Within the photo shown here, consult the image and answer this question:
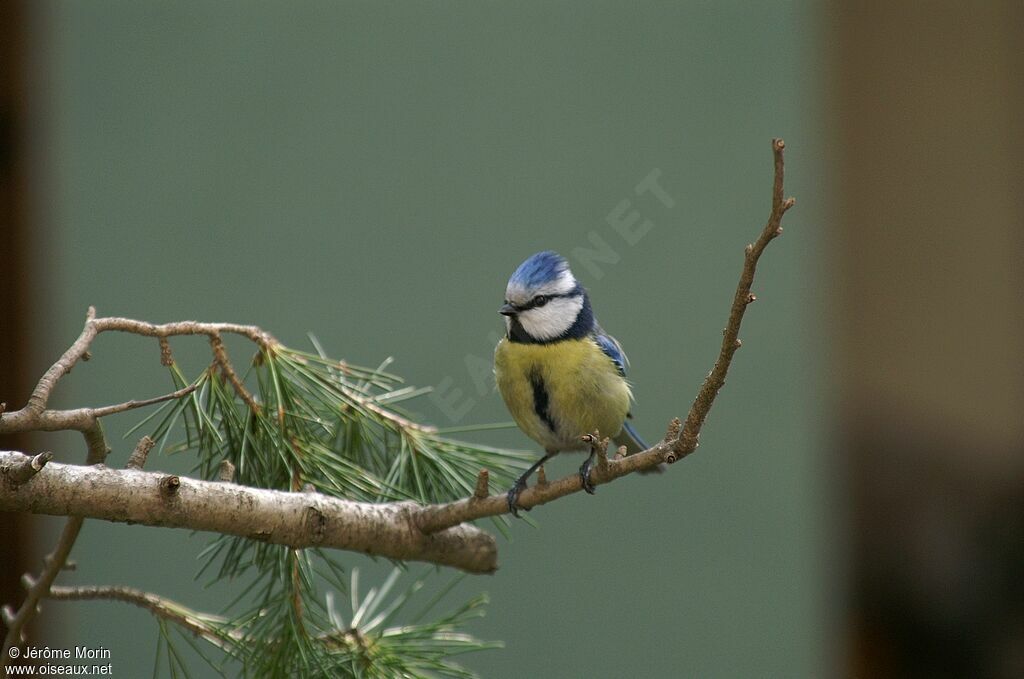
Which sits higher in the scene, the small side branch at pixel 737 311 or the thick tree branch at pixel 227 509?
the small side branch at pixel 737 311

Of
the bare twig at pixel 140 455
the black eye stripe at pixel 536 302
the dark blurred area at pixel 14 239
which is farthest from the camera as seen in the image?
the dark blurred area at pixel 14 239

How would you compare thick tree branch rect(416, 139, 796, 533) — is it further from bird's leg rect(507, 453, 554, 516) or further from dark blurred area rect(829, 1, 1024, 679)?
dark blurred area rect(829, 1, 1024, 679)

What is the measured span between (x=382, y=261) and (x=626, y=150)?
340 mm

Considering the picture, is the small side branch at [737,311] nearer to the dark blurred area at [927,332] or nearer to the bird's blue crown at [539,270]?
the bird's blue crown at [539,270]

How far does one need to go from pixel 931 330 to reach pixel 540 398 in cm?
140

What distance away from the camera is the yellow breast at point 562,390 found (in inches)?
29.8

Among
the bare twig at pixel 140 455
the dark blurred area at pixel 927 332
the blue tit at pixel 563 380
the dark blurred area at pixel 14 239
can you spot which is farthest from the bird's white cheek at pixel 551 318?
the dark blurred area at pixel 927 332

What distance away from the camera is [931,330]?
193 cm

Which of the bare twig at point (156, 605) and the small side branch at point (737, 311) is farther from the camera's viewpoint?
the bare twig at point (156, 605)

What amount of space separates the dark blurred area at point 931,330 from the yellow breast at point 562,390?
113 cm

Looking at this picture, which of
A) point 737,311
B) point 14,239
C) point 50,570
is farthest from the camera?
point 14,239

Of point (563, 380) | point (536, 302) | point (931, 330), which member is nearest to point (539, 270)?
point (536, 302)

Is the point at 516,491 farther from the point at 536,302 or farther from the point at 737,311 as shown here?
the point at 737,311

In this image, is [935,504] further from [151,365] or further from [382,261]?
[151,365]
